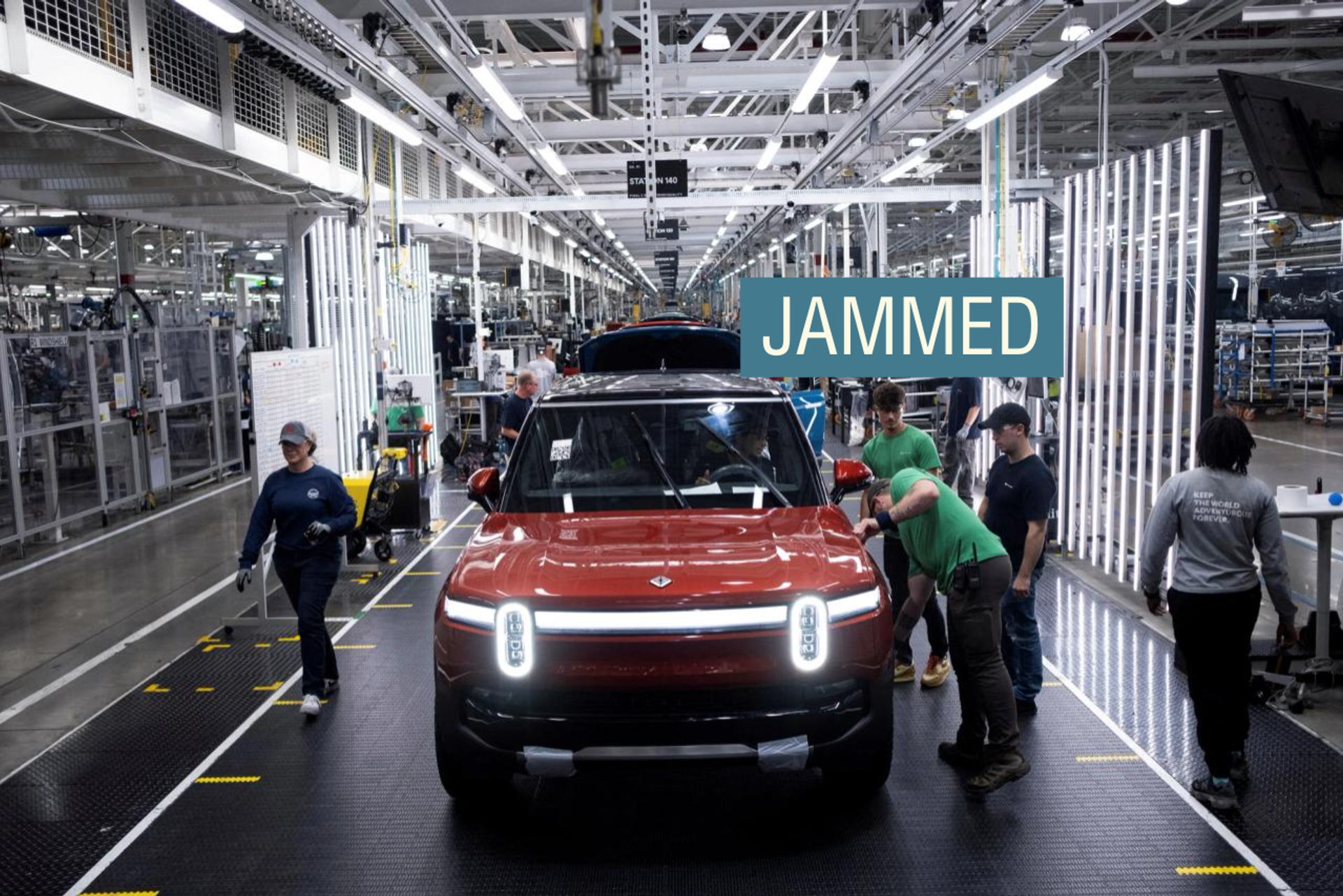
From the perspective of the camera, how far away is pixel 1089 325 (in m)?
7.96

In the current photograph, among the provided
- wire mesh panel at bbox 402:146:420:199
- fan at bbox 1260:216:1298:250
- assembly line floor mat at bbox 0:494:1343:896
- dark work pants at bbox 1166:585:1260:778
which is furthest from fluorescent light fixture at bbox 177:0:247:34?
fan at bbox 1260:216:1298:250

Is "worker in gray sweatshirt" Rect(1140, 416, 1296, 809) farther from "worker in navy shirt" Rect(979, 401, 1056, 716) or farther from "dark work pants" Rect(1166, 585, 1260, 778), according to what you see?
"worker in navy shirt" Rect(979, 401, 1056, 716)

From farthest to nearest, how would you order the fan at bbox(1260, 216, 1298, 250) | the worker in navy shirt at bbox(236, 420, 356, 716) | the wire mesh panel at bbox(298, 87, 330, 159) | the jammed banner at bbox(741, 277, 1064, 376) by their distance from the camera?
1. the fan at bbox(1260, 216, 1298, 250)
2. the wire mesh panel at bbox(298, 87, 330, 159)
3. the jammed banner at bbox(741, 277, 1064, 376)
4. the worker in navy shirt at bbox(236, 420, 356, 716)

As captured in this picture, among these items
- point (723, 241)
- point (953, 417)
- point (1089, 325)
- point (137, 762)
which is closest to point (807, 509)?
point (137, 762)

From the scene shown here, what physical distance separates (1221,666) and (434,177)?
13629 mm

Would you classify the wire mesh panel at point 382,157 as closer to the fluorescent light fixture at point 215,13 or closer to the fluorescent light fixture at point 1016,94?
the fluorescent light fixture at point 215,13

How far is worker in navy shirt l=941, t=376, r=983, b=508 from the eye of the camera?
942cm

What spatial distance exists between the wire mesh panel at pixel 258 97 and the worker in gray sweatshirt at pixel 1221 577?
775cm

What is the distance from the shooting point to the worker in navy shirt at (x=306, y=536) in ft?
17.8

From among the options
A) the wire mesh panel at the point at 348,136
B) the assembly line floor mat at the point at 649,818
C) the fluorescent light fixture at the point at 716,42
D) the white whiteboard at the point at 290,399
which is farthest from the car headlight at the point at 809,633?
the wire mesh panel at the point at 348,136

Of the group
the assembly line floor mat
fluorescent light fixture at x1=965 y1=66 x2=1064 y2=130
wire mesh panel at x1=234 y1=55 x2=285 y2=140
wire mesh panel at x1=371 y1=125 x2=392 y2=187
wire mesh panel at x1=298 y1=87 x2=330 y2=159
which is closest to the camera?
the assembly line floor mat

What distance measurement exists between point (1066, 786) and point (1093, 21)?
9.17 m

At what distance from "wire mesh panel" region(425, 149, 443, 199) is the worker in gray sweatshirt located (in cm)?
1270

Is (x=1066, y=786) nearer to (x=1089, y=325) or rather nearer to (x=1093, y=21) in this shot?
(x=1089, y=325)
